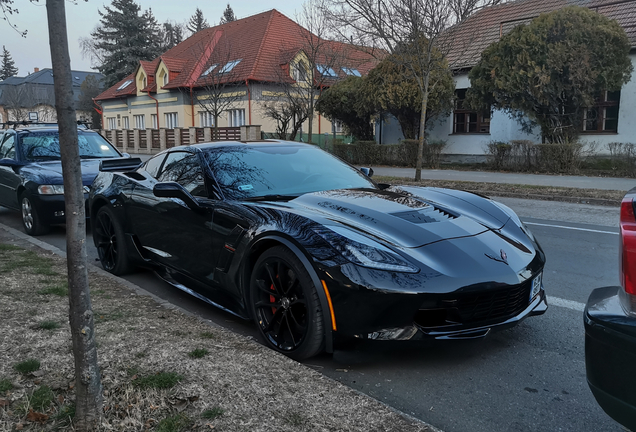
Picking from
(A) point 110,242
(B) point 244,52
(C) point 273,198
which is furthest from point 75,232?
(B) point 244,52

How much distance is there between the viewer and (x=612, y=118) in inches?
771

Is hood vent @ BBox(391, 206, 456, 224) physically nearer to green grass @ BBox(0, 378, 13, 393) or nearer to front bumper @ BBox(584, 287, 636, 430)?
front bumper @ BBox(584, 287, 636, 430)

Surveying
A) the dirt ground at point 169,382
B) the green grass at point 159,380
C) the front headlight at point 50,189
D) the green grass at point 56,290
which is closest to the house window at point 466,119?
the front headlight at point 50,189

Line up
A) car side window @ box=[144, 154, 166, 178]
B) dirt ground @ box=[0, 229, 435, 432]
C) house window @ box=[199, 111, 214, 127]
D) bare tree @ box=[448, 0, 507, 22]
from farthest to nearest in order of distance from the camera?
house window @ box=[199, 111, 214, 127] → bare tree @ box=[448, 0, 507, 22] → car side window @ box=[144, 154, 166, 178] → dirt ground @ box=[0, 229, 435, 432]

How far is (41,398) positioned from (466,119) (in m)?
23.2

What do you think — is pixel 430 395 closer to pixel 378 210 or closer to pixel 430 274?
pixel 430 274

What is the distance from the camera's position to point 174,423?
255 cm

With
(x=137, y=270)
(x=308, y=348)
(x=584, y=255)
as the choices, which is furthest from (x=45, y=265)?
(x=584, y=255)

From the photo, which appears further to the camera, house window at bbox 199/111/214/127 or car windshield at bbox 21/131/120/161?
house window at bbox 199/111/214/127

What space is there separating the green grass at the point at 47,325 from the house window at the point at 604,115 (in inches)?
768

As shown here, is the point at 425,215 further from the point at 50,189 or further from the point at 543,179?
the point at 543,179

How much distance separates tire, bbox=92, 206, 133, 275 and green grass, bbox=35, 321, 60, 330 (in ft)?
5.44

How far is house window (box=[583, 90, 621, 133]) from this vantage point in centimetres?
1945

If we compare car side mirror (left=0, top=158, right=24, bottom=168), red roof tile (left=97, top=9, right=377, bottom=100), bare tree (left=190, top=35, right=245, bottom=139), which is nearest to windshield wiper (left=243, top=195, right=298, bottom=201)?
car side mirror (left=0, top=158, right=24, bottom=168)
